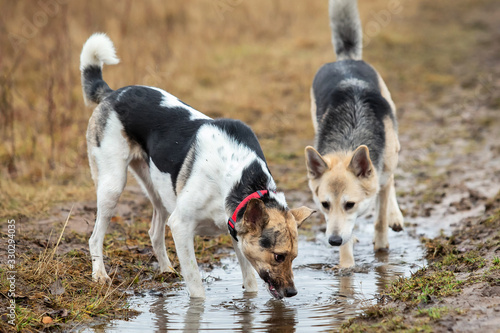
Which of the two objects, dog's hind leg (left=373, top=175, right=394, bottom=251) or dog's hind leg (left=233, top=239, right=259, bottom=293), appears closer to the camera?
dog's hind leg (left=233, top=239, right=259, bottom=293)

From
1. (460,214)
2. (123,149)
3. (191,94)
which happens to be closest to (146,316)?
(123,149)

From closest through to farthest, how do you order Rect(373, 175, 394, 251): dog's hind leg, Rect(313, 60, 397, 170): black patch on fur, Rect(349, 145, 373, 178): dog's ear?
Rect(349, 145, 373, 178): dog's ear → Rect(313, 60, 397, 170): black patch on fur → Rect(373, 175, 394, 251): dog's hind leg

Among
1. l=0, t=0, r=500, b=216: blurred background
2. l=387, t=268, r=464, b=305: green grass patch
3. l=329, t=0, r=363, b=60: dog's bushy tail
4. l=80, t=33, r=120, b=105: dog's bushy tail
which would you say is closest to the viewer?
l=387, t=268, r=464, b=305: green grass patch

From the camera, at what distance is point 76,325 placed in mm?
4246

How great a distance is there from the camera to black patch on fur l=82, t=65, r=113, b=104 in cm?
576

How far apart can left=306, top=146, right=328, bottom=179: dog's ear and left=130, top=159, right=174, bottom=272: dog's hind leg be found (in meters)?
1.43

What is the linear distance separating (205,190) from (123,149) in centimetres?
108

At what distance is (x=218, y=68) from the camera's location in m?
14.3

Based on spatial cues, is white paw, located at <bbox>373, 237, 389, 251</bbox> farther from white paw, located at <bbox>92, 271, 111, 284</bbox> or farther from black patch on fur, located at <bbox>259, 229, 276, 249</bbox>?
white paw, located at <bbox>92, 271, 111, 284</bbox>

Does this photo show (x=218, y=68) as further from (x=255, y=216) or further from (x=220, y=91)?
(x=255, y=216)

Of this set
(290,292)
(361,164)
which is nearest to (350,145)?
(361,164)

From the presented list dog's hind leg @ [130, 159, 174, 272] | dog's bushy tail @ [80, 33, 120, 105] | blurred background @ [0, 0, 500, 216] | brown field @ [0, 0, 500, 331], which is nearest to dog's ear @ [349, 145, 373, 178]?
brown field @ [0, 0, 500, 331]

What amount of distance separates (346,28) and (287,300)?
408 cm

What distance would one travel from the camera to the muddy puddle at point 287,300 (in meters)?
4.32
